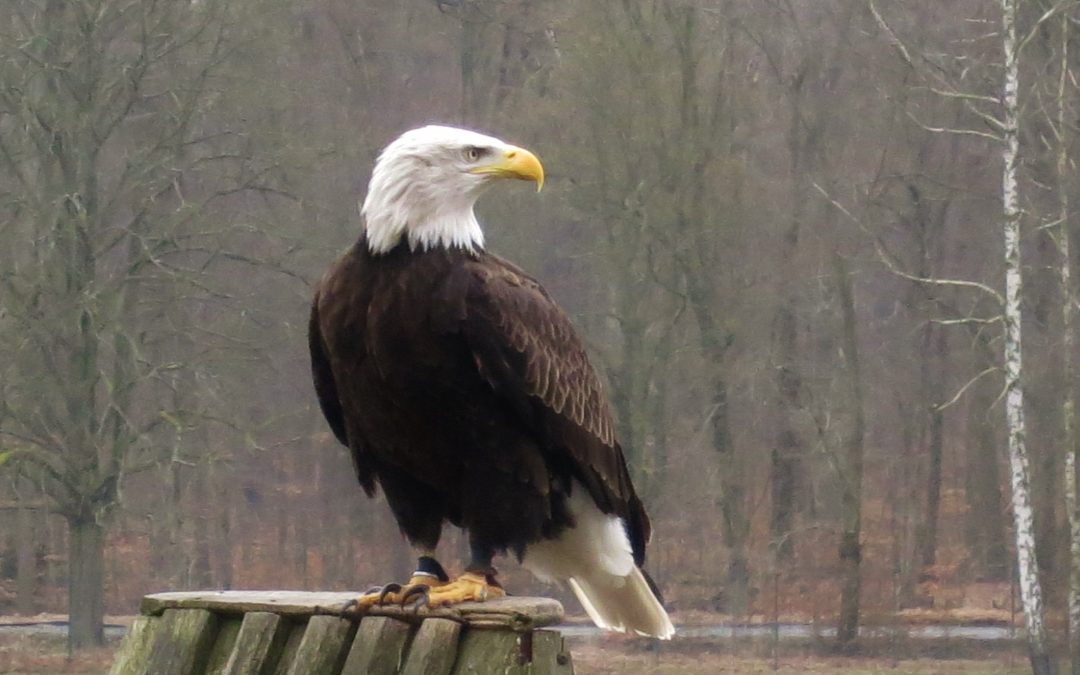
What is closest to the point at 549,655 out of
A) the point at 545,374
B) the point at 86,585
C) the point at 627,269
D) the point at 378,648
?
the point at 378,648

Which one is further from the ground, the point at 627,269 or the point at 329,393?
the point at 627,269

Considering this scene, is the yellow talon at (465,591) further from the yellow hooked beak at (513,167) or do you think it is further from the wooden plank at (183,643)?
the yellow hooked beak at (513,167)

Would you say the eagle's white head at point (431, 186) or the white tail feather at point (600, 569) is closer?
the eagle's white head at point (431, 186)

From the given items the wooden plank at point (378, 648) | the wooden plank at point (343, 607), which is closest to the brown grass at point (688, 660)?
the wooden plank at point (343, 607)

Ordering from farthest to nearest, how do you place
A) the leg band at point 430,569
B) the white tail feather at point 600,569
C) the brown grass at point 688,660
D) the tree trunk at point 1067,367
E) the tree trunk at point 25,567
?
the tree trunk at point 25,567 → the tree trunk at point 1067,367 → the brown grass at point 688,660 → the white tail feather at point 600,569 → the leg band at point 430,569

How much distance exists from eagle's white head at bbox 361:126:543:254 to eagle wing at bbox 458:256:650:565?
0.14m

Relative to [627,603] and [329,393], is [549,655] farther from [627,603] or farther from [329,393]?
[627,603]

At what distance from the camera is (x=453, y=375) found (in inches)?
183

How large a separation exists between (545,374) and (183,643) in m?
1.26

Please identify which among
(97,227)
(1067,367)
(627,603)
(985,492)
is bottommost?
(985,492)

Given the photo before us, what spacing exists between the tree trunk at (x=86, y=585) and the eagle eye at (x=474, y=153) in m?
12.0

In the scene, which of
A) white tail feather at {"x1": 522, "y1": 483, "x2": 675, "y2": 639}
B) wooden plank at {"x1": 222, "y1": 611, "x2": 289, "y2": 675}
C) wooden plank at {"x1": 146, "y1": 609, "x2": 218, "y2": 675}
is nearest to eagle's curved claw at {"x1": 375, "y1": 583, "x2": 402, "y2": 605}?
wooden plank at {"x1": 222, "y1": 611, "x2": 289, "y2": 675}

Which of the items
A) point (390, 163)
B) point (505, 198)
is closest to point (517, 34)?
point (505, 198)

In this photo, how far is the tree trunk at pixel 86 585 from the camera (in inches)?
630
